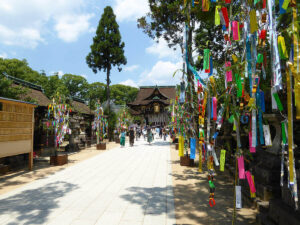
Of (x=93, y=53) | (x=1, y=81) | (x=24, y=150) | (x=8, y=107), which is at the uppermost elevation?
(x=93, y=53)

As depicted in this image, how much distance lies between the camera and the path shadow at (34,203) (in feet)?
13.0

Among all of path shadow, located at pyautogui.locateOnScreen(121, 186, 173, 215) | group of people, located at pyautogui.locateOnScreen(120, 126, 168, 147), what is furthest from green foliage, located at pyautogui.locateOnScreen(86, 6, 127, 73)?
path shadow, located at pyautogui.locateOnScreen(121, 186, 173, 215)

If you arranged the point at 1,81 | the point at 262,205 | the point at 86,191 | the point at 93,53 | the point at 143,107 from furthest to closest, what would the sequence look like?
the point at 143,107, the point at 93,53, the point at 1,81, the point at 86,191, the point at 262,205

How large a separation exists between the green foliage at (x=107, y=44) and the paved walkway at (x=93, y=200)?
740 inches

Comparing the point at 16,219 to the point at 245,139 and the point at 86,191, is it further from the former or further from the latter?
the point at 245,139

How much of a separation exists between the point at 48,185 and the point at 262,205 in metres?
5.73

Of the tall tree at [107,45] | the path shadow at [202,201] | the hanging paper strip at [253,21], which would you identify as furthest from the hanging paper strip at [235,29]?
the tall tree at [107,45]

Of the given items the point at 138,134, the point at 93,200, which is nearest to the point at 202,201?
the point at 93,200

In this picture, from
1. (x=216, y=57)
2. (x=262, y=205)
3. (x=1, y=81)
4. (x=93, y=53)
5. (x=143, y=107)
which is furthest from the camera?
(x=143, y=107)

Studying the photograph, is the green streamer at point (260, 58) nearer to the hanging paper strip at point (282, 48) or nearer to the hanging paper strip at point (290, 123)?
the hanging paper strip at point (282, 48)

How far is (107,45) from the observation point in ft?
77.3

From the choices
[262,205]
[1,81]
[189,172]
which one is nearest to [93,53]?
[1,81]

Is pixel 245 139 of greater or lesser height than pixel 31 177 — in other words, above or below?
above

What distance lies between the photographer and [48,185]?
6168mm
